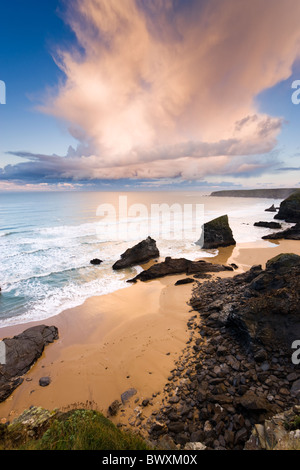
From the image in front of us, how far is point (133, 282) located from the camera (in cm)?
1628

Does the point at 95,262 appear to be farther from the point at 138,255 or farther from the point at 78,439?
the point at 78,439

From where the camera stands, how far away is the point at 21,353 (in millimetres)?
8469

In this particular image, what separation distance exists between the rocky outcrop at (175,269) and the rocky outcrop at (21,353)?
7.75 meters

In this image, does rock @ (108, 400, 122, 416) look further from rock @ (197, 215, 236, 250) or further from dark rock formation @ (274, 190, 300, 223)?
dark rock formation @ (274, 190, 300, 223)

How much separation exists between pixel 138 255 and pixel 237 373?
1553 centimetres

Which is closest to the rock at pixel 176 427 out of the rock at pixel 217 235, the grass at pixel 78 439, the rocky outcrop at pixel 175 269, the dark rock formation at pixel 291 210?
the grass at pixel 78 439

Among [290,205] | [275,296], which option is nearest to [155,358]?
[275,296]

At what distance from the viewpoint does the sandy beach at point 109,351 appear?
6637 millimetres

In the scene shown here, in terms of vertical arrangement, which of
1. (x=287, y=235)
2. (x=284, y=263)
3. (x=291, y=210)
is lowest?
(x=287, y=235)

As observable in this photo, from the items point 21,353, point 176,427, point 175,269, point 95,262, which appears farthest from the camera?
point 95,262

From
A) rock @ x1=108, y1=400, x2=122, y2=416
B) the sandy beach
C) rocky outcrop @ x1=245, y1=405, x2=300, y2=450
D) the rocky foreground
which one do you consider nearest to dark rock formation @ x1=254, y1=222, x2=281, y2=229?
the sandy beach

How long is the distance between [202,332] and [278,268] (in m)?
4.86

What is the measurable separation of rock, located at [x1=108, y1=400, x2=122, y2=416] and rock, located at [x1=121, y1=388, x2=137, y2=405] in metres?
0.16

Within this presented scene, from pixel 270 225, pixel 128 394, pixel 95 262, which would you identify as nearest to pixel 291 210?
pixel 270 225
